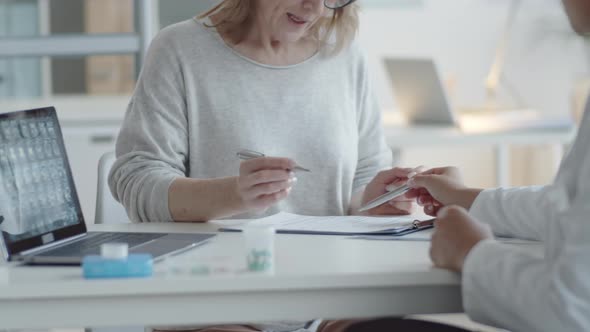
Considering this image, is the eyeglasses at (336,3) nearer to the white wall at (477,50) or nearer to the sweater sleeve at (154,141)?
the sweater sleeve at (154,141)

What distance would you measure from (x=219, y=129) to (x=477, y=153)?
3.36 meters

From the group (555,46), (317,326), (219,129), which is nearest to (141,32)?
(219,129)

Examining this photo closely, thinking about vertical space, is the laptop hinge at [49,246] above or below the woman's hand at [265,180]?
below

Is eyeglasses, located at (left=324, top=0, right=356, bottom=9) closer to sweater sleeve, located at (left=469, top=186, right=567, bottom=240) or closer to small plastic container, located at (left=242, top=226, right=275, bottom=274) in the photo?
sweater sleeve, located at (left=469, top=186, right=567, bottom=240)

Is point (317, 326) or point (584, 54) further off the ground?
point (584, 54)

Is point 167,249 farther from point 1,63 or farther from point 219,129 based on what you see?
point 1,63

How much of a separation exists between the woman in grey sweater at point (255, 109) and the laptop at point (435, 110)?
159 cm

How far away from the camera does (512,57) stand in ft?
16.3

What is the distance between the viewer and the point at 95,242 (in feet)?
4.72

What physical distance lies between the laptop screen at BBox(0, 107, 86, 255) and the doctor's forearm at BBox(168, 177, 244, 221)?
8.2 inches

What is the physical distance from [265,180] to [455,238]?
0.38 metres

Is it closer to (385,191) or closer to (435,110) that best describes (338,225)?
(385,191)

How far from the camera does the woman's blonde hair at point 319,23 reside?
76.0 inches

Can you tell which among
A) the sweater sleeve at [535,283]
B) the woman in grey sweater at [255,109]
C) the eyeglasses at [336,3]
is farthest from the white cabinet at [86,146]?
the sweater sleeve at [535,283]
